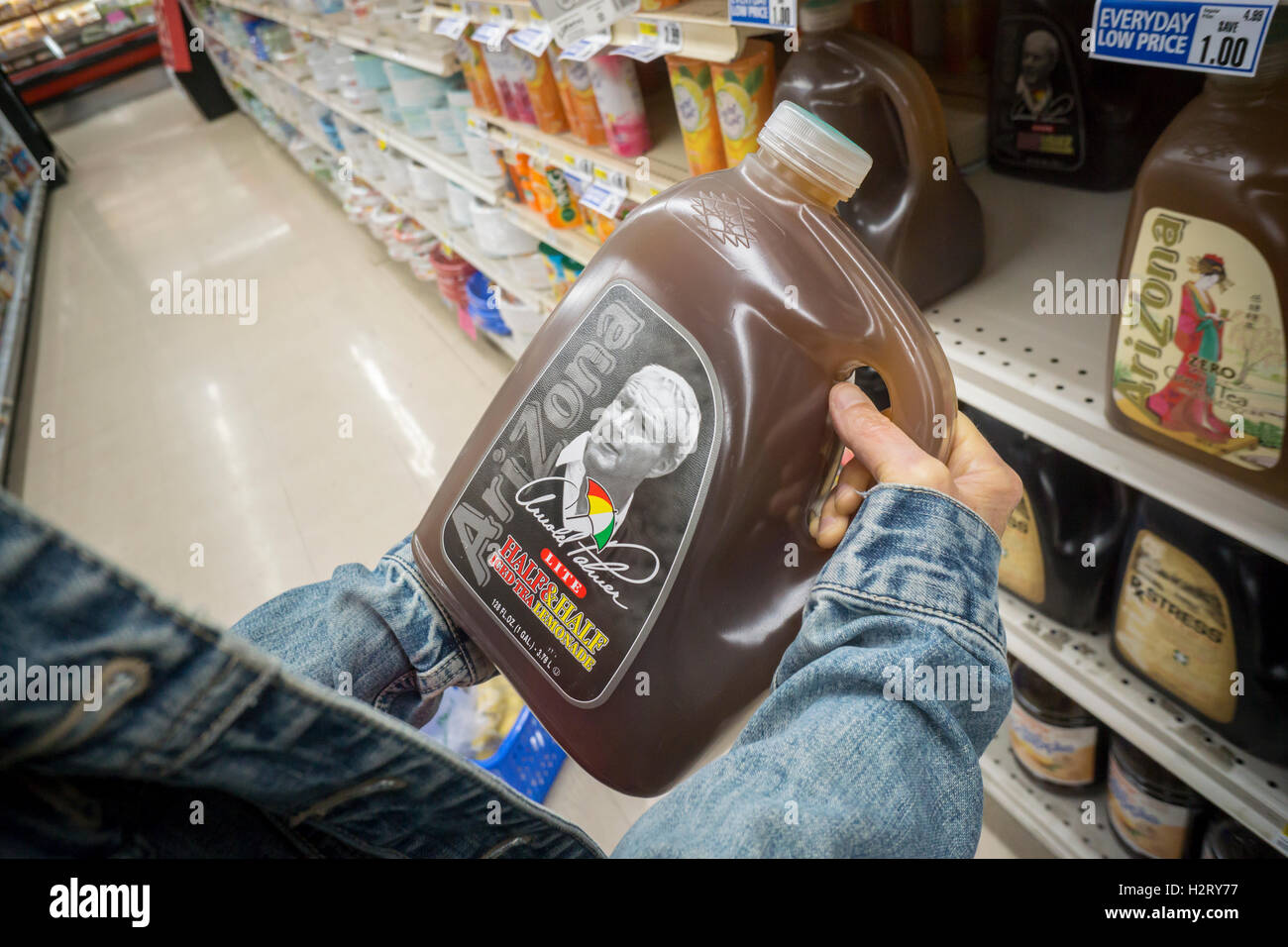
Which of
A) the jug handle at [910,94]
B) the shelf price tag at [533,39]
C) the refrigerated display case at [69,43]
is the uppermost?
the refrigerated display case at [69,43]

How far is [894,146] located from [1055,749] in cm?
100

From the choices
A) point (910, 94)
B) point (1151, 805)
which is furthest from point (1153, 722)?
point (910, 94)

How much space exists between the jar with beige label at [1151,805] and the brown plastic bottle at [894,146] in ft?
2.49

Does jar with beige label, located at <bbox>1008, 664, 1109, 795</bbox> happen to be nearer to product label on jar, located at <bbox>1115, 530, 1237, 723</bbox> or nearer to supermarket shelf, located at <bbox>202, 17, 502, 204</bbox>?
product label on jar, located at <bbox>1115, 530, 1237, 723</bbox>

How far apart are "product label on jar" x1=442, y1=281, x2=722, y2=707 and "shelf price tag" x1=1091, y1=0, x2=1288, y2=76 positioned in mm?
399

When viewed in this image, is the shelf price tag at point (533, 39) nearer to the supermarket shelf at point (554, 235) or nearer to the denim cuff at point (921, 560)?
the supermarket shelf at point (554, 235)

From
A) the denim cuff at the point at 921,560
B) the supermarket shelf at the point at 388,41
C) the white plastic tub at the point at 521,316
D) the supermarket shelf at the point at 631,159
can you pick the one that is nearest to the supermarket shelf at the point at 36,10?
the supermarket shelf at the point at 388,41

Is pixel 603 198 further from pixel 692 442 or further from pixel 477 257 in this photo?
pixel 477 257

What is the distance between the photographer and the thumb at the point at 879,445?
56 centimetres

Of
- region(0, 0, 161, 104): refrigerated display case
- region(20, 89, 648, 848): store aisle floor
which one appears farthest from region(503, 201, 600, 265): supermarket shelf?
region(0, 0, 161, 104): refrigerated display case

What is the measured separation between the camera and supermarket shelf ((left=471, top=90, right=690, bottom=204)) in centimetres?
133

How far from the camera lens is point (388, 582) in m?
0.81
